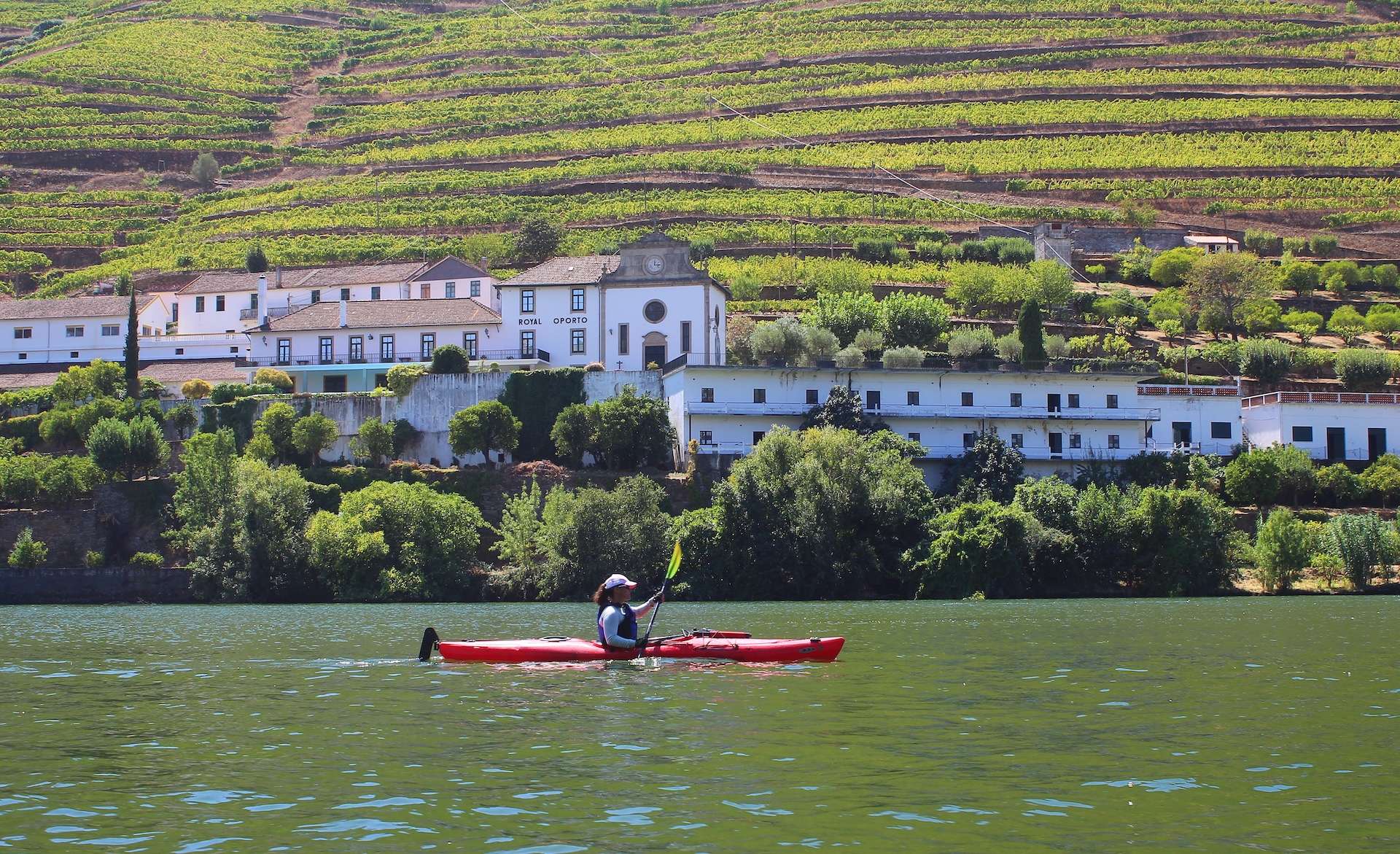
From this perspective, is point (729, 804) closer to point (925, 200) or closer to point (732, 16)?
point (925, 200)

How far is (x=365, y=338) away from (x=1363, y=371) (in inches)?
1914

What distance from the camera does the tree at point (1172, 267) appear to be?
101 m

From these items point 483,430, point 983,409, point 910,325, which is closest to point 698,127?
point 910,325

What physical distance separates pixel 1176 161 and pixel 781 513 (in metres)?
79.6

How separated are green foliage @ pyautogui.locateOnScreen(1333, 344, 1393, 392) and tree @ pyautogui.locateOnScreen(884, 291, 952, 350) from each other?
19.3 meters

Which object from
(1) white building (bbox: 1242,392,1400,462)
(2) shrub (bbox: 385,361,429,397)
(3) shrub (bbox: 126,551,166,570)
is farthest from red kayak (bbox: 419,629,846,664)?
(1) white building (bbox: 1242,392,1400,462)

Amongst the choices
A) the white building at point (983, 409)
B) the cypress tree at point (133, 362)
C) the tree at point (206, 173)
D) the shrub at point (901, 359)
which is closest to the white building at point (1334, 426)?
the white building at point (983, 409)

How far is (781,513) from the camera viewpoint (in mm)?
61250

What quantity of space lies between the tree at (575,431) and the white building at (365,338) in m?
9.64

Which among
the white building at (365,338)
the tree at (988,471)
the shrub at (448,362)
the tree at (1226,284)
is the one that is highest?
the tree at (1226,284)

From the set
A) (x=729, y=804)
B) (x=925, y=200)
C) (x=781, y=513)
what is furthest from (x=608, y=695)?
(x=925, y=200)

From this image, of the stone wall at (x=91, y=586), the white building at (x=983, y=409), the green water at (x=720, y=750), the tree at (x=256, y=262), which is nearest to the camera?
the green water at (x=720, y=750)

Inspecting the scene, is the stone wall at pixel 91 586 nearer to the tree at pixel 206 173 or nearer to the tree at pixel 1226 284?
the tree at pixel 1226 284

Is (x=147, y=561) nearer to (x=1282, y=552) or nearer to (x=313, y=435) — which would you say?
(x=313, y=435)
